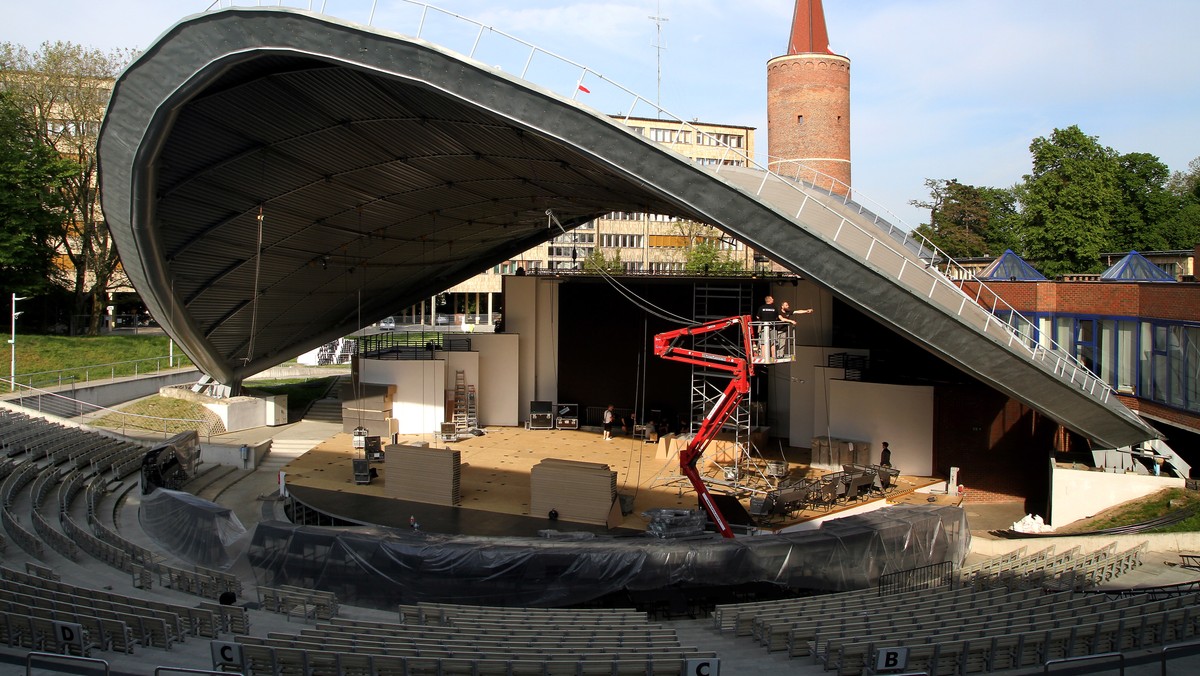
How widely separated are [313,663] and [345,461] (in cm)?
1816

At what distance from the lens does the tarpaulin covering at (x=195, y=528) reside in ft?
49.9

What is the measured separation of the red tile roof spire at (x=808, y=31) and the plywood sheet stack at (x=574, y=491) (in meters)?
36.8

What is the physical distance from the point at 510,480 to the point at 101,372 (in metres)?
22.7

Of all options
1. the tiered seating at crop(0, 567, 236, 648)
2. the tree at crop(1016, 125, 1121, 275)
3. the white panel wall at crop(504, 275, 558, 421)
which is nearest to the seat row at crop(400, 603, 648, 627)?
the tiered seating at crop(0, 567, 236, 648)

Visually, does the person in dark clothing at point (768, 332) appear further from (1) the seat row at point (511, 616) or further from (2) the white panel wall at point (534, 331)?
(2) the white panel wall at point (534, 331)

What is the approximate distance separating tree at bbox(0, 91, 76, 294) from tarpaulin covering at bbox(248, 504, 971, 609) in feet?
101

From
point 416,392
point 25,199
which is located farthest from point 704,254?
point 25,199

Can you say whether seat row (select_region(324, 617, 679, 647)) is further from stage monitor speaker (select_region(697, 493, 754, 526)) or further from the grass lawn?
the grass lawn

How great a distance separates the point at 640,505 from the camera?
20766 mm

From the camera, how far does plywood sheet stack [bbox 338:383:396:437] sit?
97.9 feet

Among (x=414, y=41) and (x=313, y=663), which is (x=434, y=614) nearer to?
(x=313, y=663)

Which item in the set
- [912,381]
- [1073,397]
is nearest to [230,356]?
[912,381]

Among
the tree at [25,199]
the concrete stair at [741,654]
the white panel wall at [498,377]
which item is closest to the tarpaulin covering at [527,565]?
the concrete stair at [741,654]

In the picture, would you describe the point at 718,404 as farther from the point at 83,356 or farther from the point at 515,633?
the point at 83,356
